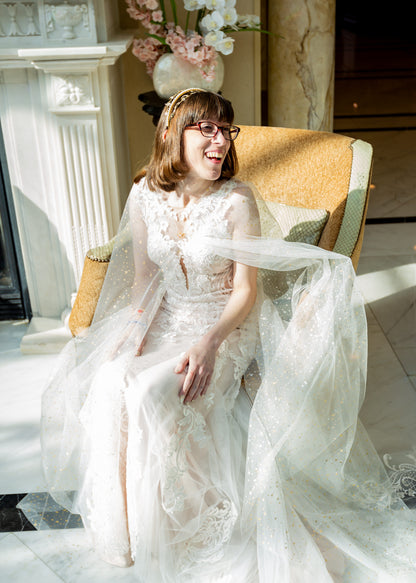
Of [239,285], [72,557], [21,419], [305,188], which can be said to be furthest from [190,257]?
[21,419]

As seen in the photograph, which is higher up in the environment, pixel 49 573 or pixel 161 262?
pixel 161 262

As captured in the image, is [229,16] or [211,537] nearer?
[211,537]

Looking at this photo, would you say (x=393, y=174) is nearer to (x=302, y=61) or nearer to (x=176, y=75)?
(x=302, y=61)

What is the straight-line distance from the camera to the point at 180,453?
1.73 metres

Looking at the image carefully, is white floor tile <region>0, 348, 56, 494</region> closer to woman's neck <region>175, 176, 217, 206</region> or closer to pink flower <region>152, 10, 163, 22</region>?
woman's neck <region>175, 176, 217, 206</region>

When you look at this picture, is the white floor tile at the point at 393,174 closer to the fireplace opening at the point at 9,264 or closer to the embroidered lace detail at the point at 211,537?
the fireplace opening at the point at 9,264

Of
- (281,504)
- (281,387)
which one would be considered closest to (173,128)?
(281,387)

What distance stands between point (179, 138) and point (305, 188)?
2.37ft

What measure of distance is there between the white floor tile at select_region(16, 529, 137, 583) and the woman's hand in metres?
0.51

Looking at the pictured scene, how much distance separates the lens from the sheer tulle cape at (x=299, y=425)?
1.74 metres

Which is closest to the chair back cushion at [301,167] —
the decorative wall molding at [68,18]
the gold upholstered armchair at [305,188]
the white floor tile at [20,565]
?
the gold upholstered armchair at [305,188]

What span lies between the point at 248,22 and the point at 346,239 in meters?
1.13

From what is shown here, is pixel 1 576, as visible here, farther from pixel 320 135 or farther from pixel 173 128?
pixel 320 135

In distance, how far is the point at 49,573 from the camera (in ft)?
6.02
